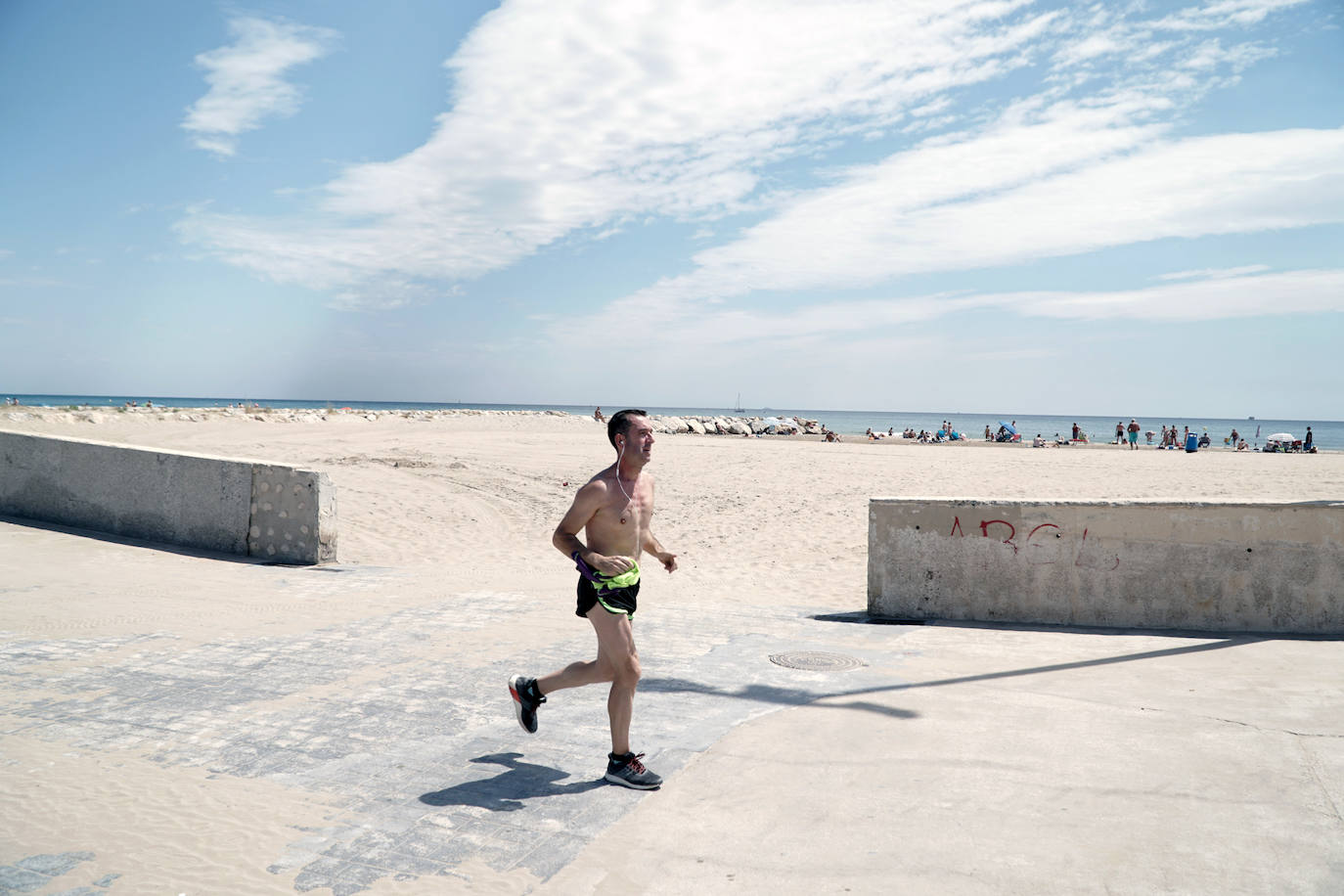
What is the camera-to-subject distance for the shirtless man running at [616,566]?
3930 mm

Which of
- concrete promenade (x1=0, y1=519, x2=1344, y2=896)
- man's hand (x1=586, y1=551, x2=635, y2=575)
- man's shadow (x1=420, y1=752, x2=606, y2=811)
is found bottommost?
man's shadow (x1=420, y1=752, x2=606, y2=811)

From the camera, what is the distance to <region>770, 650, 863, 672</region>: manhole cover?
594cm

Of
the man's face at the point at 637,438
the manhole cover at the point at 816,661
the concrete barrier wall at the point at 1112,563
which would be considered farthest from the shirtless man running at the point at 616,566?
the concrete barrier wall at the point at 1112,563

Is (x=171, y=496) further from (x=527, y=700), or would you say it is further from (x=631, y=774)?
(x=631, y=774)

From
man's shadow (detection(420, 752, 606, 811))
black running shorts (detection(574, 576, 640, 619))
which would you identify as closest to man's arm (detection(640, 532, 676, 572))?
black running shorts (detection(574, 576, 640, 619))

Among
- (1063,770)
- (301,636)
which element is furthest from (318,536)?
(1063,770)

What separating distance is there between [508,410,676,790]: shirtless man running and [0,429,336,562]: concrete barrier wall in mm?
6821

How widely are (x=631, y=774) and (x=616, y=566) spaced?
0.97 meters

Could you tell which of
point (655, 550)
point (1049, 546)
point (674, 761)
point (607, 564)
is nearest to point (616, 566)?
point (607, 564)

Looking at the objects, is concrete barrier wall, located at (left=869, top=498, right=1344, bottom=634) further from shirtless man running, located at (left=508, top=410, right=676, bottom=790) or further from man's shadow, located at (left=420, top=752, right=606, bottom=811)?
man's shadow, located at (left=420, top=752, right=606, bottom=811)

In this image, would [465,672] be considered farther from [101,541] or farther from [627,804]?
[101,541]

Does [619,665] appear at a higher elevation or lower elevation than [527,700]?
higher

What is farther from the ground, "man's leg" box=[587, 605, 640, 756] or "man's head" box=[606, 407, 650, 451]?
"man's head" box=[606, 407, 650, 451]

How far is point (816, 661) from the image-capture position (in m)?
6.09
